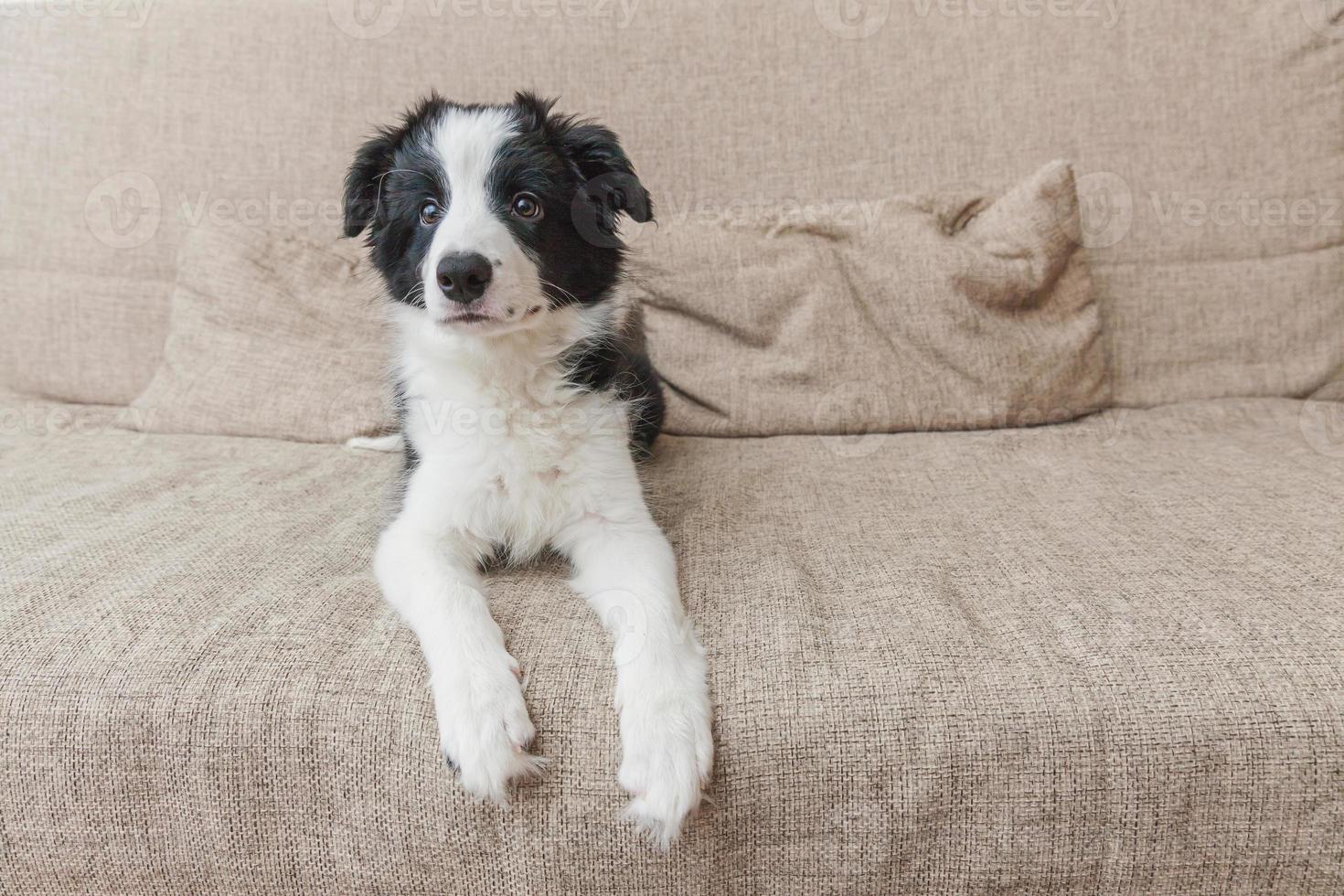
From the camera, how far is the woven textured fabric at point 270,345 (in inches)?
95.1

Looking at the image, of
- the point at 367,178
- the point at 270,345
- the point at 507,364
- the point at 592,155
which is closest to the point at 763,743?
the point at 507,364

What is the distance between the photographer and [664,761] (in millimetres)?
1145

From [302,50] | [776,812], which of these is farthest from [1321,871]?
[302,50]

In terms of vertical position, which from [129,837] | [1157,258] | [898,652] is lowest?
[129,837]

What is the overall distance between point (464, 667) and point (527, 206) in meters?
0.92

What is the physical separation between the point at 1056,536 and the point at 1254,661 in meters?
0.46

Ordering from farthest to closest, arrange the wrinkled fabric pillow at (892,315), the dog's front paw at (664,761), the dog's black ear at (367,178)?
the wrinkled fabric pillow at (892,315) < the dog's black ear at (367,178) < the dog's front paw at (664,761)

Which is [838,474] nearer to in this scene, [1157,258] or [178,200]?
[1157,258]

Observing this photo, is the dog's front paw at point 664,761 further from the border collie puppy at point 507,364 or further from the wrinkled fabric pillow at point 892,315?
the wrinkled fabric pillow at point 892,315

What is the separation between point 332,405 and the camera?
7.89ft

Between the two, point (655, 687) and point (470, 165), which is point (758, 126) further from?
point (655, 687)

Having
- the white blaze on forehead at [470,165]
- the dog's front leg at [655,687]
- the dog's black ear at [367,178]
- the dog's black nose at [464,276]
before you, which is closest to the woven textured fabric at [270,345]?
the dog's black ear at [367,178]

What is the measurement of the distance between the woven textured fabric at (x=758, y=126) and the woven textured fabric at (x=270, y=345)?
6.9 inches

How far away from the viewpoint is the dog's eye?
1737mm
